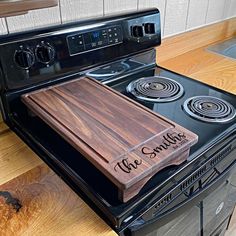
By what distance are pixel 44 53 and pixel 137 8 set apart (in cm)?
50

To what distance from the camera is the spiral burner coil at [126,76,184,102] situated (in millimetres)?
903

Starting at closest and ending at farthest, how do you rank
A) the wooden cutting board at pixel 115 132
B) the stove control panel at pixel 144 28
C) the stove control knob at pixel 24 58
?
the wooden cutting board at pixel 115 132
the stove control knob at pixel 24 58
the stove control panel at pixel 144 28

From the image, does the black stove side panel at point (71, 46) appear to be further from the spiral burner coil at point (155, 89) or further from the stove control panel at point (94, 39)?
the spiral burner coil at point (155, 89)

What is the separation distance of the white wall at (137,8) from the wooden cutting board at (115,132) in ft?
0.71

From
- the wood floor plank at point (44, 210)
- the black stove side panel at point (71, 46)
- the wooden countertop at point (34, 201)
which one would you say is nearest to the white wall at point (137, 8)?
the black stove side panel at point (71, 46)

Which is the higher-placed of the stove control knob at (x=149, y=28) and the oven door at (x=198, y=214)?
the stove control knob at (x=149, y=28)

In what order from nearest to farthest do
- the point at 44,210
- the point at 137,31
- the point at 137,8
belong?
the point at 44,210 → the point at 137,31 → the point at 137,8

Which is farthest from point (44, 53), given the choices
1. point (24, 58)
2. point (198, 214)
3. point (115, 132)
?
point (198, 214)

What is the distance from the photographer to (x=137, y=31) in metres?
1.02

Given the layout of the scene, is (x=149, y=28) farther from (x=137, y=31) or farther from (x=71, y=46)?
(x=71, y=46)

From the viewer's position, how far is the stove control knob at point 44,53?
2.60 ft

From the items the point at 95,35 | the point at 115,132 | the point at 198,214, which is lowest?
the point at 198,214

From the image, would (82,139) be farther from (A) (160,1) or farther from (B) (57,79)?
(A) (160,1)

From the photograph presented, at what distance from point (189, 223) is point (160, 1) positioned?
0.88 m
